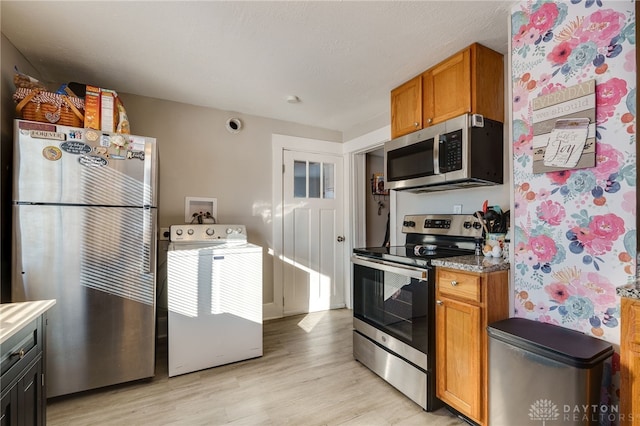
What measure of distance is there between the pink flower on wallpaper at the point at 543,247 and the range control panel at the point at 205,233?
7.09 feet

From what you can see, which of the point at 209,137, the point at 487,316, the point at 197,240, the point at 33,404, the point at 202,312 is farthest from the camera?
the point at 209,137

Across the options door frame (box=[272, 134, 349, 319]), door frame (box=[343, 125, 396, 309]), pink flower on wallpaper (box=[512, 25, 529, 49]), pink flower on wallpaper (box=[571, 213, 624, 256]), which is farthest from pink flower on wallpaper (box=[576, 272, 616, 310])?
door frame (box=[272, 134, 349, 319])

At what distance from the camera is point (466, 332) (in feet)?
5.15

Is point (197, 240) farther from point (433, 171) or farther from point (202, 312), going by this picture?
point (433, 171)

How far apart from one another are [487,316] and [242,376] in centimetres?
173

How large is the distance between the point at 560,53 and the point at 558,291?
3.86 ft

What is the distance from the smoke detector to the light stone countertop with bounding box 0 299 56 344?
2.27 meters

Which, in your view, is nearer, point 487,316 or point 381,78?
point 487,316

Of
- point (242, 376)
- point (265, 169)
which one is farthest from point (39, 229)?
point (265, 169)

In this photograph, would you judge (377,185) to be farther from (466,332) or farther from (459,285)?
(466,332)

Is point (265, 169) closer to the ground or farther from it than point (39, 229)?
farther from it

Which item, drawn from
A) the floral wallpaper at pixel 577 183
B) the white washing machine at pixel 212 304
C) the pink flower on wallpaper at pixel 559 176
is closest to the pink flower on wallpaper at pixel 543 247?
the floral wallpaper at pixel 577 183

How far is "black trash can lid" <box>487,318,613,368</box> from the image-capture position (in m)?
1.12

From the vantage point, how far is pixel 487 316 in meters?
1.50
